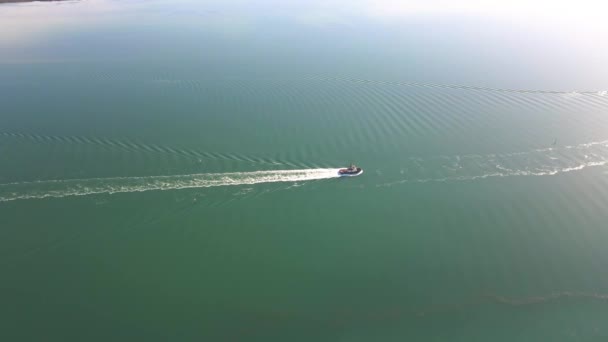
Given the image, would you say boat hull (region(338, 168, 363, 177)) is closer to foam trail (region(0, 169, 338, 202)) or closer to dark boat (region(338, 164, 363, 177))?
dark boat (region(338, 164, 363, 177))

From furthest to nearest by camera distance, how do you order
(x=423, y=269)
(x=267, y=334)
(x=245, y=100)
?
(x=245, y=100) < (x=423, y=269) < (x=267, y=334)

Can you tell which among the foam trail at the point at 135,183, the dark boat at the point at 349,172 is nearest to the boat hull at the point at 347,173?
the dark boat at the point at 349,172

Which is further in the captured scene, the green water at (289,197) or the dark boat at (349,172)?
the dark boat at (349,172)

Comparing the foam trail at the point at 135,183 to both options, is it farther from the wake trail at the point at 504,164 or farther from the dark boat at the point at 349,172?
the wake trail at the point at 504,164

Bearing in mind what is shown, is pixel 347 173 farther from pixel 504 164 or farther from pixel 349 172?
pixel 504 164

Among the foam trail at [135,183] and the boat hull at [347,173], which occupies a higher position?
the foam trail at [135,183]

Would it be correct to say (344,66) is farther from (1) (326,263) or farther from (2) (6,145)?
(2) (6,145)

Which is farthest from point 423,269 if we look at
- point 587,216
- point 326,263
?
point 587,216
